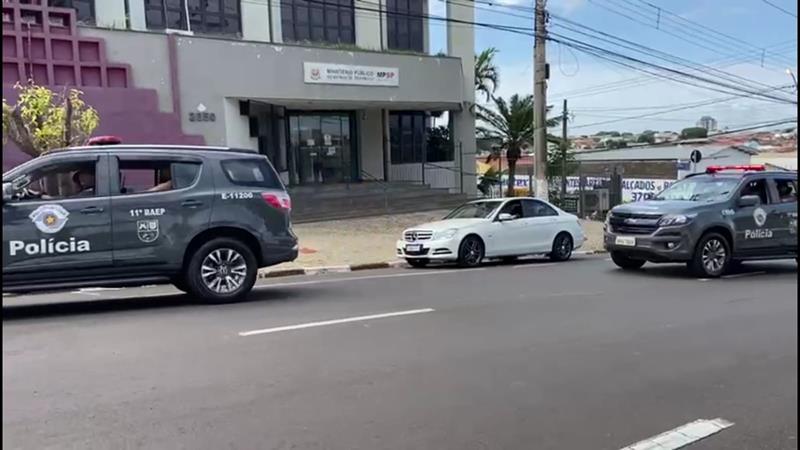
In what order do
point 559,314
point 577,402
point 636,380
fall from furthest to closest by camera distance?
point 559,314 → point 636,380 → point 577,402

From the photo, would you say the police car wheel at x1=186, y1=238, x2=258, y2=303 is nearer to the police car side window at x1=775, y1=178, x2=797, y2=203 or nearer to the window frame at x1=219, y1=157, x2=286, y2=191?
the window frame at x1=219, y1=157, x2=286, y2=191

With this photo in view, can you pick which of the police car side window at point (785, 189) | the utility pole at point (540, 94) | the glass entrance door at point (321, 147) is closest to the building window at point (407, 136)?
the glass entrance door at point (321, 147)

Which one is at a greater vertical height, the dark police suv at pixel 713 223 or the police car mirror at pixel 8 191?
the police car mirror at pixel 8 191

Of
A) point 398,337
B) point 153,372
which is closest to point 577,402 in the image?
point 398,337

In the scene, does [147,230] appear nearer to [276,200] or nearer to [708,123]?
[276,200]

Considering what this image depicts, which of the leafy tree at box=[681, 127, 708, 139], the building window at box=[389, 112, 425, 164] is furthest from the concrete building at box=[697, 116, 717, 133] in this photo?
the building window at box=[389, 112, 425, 164]

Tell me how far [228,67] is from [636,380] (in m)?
17.9

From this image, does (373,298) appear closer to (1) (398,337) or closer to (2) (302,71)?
(1) (398,337)

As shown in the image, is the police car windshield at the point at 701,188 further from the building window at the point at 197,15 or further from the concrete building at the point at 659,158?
the concrete building at the point at 659,158

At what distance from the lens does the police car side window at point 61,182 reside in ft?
26.2

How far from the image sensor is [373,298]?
31.2 feet

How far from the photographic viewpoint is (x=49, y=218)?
795 centimetres

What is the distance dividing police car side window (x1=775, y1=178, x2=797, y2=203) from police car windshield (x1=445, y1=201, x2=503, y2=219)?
517 centimetres

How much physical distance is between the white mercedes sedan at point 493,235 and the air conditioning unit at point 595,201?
11981 mm
